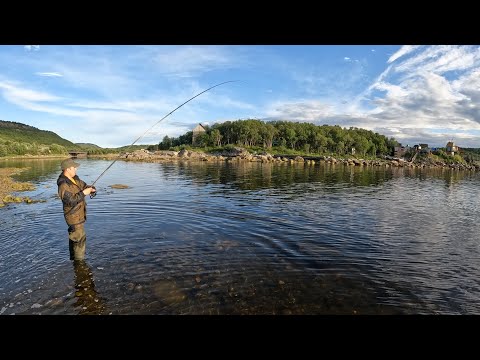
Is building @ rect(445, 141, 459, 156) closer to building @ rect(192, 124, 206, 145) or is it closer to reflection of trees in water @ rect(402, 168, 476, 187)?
reflection of trees in water @ rect(402, 168, 476, 187)

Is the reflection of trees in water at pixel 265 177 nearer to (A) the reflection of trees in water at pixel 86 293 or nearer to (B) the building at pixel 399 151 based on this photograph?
(A) the reflection of trees in water at pixel 86 293

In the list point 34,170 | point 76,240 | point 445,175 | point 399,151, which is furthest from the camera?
point 399,151

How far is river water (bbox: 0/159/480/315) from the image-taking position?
29.3 ft

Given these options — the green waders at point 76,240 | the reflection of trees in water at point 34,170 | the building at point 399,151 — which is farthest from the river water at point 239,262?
the building at point 399,151

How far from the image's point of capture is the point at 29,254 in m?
12.4

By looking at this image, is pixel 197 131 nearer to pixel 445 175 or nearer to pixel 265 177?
pixel 445 175

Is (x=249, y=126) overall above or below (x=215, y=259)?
above

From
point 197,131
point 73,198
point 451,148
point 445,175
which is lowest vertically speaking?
point 445,175

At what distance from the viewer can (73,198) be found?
Result: 10273 mm

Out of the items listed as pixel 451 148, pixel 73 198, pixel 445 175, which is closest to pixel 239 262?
pixel 73 198

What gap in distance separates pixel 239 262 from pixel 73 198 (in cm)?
620
